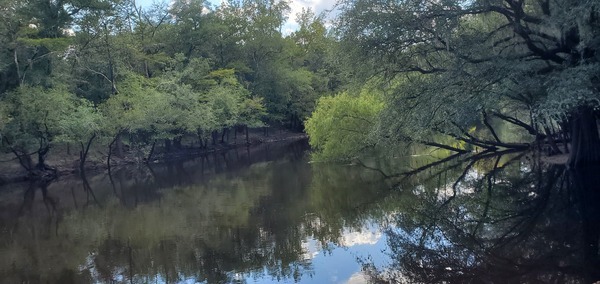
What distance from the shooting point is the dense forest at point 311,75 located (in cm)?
1533

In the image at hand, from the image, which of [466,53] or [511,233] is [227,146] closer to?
[466,53]

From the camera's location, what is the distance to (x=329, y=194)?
18.0 metres

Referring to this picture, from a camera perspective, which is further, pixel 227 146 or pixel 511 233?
pixel 227 146

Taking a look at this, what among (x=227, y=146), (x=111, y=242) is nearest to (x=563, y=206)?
(x=111, y=242)

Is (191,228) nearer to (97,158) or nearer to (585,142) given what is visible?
(585,142)

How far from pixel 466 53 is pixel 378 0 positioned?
3373 millimetres

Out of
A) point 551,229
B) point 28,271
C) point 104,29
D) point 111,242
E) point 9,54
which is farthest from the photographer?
point 104,29

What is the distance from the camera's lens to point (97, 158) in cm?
4012

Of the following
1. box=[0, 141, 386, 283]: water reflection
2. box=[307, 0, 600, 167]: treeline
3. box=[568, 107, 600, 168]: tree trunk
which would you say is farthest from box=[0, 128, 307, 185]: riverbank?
box=[568, 107, 600, 168]: tree trunk

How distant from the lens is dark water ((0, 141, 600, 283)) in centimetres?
939

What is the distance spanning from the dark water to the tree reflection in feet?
0.11

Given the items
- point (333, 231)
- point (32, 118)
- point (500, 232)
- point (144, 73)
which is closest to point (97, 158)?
point (32, 118)

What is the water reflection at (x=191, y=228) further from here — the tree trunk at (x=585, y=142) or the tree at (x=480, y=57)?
the tree trunk at (x=585, y=142)

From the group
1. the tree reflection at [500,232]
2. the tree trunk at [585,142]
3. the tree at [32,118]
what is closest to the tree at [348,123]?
the tree reflection at [500,232]
